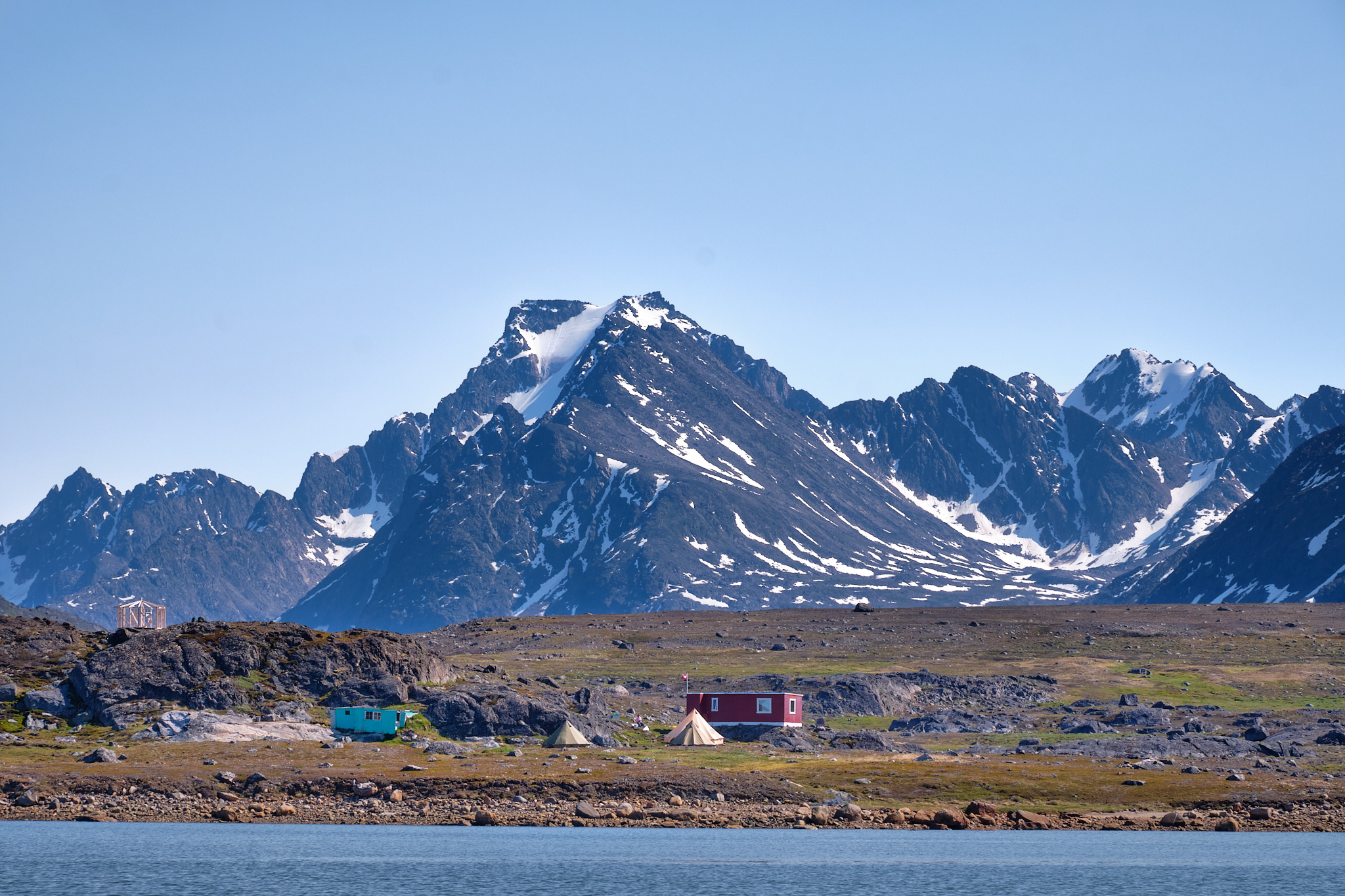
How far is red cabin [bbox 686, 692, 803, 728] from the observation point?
128125 mm

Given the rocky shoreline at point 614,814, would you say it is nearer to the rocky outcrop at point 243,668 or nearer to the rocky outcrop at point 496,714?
the rocky outcrop at point 496,714

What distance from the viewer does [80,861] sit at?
73.9 m

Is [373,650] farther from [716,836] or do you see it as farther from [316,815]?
[716,836]

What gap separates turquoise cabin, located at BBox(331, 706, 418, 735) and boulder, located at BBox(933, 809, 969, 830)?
41.9m

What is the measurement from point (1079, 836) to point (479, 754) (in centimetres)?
4273

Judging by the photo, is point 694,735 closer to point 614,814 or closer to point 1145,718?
point 614,814

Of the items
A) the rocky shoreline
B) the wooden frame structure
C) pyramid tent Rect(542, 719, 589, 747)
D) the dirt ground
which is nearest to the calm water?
the rocky shoreline

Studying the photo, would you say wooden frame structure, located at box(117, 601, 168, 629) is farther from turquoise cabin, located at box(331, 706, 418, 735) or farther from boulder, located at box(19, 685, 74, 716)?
turquoise cabin, located at box(331, 706, 418, 735)

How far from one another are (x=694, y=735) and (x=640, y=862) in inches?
1596

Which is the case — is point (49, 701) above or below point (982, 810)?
above

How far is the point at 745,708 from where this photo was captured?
12862 cm

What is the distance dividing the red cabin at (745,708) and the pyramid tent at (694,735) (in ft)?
13.6

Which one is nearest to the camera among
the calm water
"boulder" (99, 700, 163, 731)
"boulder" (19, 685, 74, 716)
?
the calm water

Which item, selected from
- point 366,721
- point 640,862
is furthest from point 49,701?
point 640,862
